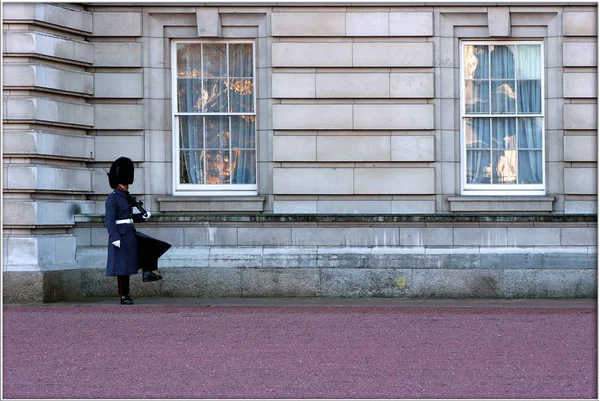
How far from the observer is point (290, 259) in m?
14.8

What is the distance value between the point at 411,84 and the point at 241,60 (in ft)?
8.00

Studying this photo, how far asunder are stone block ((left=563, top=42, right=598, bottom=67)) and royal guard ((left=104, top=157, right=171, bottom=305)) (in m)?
6.01

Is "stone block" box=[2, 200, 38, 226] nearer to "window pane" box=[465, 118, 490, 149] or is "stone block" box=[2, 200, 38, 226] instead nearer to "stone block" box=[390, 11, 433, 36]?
"stone block" box=[390, 11, 433, 36]

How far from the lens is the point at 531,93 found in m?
15.3

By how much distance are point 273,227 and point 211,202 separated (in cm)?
94

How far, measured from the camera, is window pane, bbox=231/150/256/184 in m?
15.4

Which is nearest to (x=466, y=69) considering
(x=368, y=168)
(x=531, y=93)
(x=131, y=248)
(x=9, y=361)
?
(x=531, y=93)

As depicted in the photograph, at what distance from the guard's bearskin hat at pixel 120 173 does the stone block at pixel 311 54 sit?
2.49 metres

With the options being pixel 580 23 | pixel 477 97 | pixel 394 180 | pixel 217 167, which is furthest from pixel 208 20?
pixel 580 23

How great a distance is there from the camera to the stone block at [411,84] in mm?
14914

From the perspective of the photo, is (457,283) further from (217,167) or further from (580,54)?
(217,167)

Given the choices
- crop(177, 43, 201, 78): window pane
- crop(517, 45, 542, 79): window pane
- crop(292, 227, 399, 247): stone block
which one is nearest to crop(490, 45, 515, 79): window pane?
crop(517, 45, 542, 79): window pane

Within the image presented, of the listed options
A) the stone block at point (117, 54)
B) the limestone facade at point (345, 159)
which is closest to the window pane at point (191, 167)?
the limestone facade at point (345, 159)

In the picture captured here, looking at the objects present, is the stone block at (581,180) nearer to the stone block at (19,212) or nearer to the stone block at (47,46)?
the stone block at (47,46)
